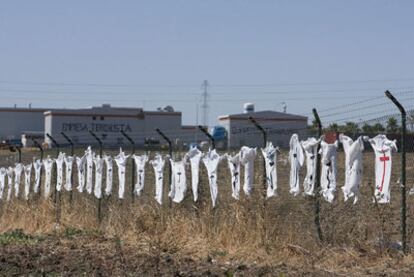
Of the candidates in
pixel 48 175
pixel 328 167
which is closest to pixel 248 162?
pixel 328 167

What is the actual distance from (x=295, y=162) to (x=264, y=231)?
1.09 metres

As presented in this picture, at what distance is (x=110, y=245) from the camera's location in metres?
12.3

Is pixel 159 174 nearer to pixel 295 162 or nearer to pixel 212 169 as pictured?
pixel 212 169

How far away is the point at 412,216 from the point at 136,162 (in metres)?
5.25

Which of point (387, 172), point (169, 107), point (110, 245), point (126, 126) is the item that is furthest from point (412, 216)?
point (169, 107)

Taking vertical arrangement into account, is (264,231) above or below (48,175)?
below

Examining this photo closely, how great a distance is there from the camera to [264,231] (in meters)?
11.1

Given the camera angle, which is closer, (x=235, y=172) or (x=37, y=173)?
(x=235, y=172)

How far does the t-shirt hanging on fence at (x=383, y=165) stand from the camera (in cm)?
995

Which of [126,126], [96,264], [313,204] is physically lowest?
[96,264]

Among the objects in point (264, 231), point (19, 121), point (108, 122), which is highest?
point (19, 121)

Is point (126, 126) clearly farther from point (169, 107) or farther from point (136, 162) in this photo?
point (136, 162)

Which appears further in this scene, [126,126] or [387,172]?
[126,126]

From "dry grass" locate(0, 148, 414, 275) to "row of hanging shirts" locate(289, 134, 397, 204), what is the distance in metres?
0.32
